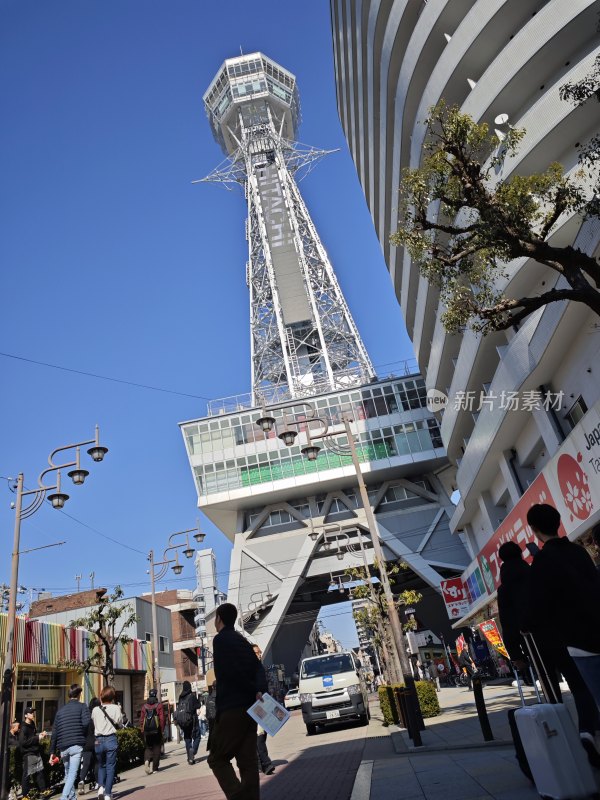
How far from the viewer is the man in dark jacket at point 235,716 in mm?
4219

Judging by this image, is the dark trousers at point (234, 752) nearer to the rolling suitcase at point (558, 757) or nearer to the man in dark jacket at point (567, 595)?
the rolling suitcase at point (558, 757)

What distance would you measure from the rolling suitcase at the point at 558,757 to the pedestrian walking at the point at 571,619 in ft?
0.89

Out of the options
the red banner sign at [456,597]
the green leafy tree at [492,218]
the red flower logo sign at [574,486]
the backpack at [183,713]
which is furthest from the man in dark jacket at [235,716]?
the red banner sign at [456,597]

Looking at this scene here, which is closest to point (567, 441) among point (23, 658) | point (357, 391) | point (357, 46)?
point (23, 658)

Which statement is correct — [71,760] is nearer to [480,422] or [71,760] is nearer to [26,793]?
[26,793]

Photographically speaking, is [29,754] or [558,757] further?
[29,754]

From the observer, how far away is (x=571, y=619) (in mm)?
3793

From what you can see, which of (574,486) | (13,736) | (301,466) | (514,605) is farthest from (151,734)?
(301,466)

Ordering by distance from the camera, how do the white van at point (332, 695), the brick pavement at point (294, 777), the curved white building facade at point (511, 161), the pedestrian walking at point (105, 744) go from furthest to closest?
1. the white van at point (332, 695)
2. the curved white building facade at point (511, 161)
3. the pedestrian walking at point (105, 744)
4. the brick pavement at point (294, 777)

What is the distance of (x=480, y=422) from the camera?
2061 centimetres

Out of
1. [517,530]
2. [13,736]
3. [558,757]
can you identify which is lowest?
[558,757]

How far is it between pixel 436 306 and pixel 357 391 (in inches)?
1060

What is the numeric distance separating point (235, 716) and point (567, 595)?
2.50m

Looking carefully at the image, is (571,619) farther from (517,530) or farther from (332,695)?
(517,530)
